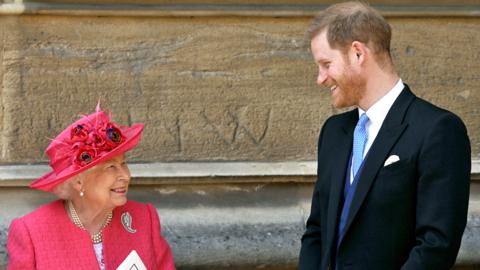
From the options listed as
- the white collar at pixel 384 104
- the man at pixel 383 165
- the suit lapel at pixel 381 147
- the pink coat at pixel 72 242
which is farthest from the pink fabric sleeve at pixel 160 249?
the white collar at pixel 384 104

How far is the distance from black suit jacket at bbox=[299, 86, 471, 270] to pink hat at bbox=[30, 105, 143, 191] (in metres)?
0.78

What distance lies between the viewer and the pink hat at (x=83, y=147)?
3432 millimetres

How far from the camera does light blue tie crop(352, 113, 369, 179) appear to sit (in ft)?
10.2

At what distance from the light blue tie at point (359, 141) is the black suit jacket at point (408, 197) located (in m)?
0.03

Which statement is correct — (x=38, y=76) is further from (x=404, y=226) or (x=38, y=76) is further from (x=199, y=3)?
(x=404, y=226)

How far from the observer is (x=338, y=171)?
3.16 metres

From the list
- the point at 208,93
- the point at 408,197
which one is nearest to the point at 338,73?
the point at 408,197

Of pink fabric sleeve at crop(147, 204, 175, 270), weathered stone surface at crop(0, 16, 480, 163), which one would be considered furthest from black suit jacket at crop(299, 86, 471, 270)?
weathered stone surface at crop(0, 16, 480, 163)

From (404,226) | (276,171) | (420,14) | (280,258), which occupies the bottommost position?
(280,258)

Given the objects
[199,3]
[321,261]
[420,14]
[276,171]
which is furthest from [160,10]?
[321,261]

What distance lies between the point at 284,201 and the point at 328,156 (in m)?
1.21

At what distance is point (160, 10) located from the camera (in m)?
4.28

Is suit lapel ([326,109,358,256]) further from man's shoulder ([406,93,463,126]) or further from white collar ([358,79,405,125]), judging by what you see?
man's shoulder ([406,93,463,126])

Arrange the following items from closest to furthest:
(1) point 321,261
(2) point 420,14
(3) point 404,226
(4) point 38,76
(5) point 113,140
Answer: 1. (3) point 404,226
2. (1) point 321,261
3. (5) point 113,140
4. (4) point 38,76
5. (2) point 420,14
